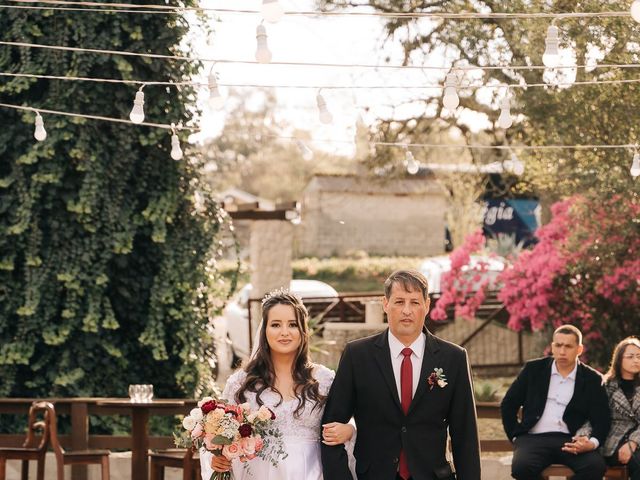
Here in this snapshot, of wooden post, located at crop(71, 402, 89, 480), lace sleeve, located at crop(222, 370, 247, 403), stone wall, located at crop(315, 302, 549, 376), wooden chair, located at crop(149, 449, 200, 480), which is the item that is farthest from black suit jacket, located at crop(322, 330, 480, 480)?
stone wall, located at crop(315, 302, 549, 376)

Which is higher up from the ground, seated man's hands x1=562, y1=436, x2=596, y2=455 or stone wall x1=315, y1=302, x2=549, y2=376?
stone wall x1=315, y1=302, x2=549, y2=376

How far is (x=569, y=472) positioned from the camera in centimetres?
828

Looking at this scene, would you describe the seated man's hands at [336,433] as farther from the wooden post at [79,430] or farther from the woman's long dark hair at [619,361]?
the wooden post at [79,430]

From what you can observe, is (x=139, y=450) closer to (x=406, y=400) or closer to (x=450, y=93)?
(x=450, y=93)

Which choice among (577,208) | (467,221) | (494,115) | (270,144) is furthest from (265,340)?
(270,144)

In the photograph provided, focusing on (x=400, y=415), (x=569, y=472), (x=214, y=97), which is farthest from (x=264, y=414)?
(x=569, y=472)

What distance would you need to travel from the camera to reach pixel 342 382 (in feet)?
18.2

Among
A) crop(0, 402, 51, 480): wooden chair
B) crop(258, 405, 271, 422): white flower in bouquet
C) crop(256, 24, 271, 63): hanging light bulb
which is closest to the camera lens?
crop(258, 405, 271, 422): white flower in bouquet

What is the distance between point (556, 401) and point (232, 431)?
3.53 m

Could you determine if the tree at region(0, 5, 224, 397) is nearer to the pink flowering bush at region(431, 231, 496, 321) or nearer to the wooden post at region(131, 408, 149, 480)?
the wooden post at region(131, 408, 149, 480)

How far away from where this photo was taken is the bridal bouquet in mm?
5531

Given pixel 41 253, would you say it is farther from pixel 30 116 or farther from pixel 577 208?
pixel 577 208

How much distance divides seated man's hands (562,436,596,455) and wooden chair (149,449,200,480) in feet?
8.48

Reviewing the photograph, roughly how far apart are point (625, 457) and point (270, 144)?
4891cm
